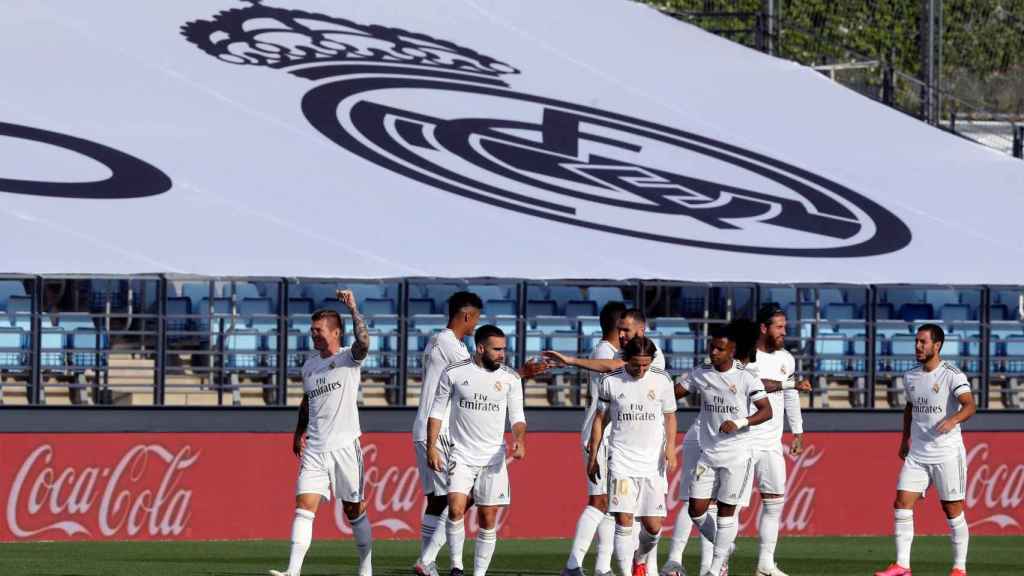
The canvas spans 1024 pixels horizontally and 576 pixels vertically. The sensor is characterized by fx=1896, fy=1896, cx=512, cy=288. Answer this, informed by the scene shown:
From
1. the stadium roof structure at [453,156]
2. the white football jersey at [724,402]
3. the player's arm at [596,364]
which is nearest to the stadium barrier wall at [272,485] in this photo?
the stadium roof structure at [453,156]

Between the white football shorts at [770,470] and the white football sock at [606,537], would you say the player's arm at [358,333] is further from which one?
the white football shorts at [770,470]

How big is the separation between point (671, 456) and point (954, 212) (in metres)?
11.9

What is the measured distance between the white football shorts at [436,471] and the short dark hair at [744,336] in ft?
7.31

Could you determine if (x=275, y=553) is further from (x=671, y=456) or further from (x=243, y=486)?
(x=671, y=456)

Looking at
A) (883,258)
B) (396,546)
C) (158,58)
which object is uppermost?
(158,58)

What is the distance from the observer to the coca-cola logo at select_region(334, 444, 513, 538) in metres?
19.1

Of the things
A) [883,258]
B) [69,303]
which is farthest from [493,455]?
[69,303]

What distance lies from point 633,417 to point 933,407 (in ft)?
9.02

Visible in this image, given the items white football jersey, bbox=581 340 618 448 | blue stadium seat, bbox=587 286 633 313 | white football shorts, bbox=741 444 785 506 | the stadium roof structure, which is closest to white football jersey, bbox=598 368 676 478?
white football jersey, bbox=581 340 618 448

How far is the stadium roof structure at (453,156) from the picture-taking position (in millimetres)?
20406

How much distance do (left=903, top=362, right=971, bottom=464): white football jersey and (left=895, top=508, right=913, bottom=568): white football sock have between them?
1.50 ft

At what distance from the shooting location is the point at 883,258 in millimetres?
21984

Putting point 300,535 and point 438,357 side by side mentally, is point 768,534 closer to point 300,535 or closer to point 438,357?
point 438,357

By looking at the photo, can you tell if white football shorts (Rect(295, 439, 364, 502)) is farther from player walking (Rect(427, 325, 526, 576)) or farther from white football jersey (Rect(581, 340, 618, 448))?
white football jersey (Rect(581, 340, 618, 448))
